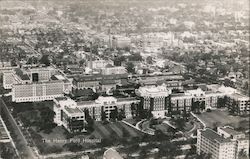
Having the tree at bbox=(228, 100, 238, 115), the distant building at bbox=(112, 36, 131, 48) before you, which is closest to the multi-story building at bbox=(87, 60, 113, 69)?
the distant building at bbox=(112, 36, 131, 48)

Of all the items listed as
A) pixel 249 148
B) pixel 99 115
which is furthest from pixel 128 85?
pixel 249 148

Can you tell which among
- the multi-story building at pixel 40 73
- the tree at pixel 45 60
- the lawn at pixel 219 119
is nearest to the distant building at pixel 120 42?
the tree at pixel 45 60

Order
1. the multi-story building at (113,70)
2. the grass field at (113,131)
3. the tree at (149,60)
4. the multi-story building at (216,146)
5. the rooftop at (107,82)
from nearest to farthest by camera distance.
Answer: the multi-story building at (216,146) → the grass field at (113,131) → the rooftop at (107,82) → the multi-story building at (113,70) → the tree at (149,60)

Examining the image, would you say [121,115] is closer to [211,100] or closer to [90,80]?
[211,100]

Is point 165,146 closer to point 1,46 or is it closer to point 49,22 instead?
point 1,46

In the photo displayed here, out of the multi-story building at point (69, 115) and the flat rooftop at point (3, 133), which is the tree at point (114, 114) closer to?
the multi-story building at point (69, 115)
